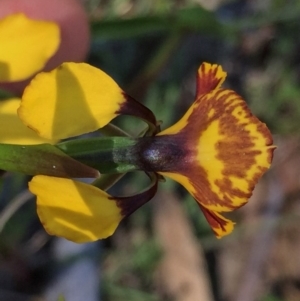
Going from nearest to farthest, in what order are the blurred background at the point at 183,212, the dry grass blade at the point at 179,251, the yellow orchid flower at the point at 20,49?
the yellow orchid flower at the point at 20,49 → the blurred background at the point at 183,212 → the dry grass blade at the point at 179,251

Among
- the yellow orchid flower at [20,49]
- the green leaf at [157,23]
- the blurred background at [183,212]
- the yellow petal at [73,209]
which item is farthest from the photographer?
the blurred background at [183,212]

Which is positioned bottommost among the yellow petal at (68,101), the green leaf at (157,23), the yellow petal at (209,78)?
the green leaf at (157,23)

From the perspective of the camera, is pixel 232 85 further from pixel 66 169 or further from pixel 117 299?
pixel 66 169

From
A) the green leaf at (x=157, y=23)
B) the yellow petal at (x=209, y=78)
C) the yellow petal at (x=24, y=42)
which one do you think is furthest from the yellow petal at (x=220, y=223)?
the green leaf at (x=157, y=23)

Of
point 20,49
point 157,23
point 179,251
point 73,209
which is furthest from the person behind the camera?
point 179,251

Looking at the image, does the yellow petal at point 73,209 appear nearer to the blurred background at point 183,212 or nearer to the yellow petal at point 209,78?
the yellow petal at point 209,78

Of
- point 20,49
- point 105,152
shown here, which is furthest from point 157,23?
point 105,152

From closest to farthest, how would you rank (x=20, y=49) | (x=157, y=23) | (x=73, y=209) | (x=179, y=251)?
(x=73, y=209) < (x=20, y=49) < (x=157, y=23) < (x=179, y=251)

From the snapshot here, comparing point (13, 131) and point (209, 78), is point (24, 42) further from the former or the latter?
point (209, 78)
